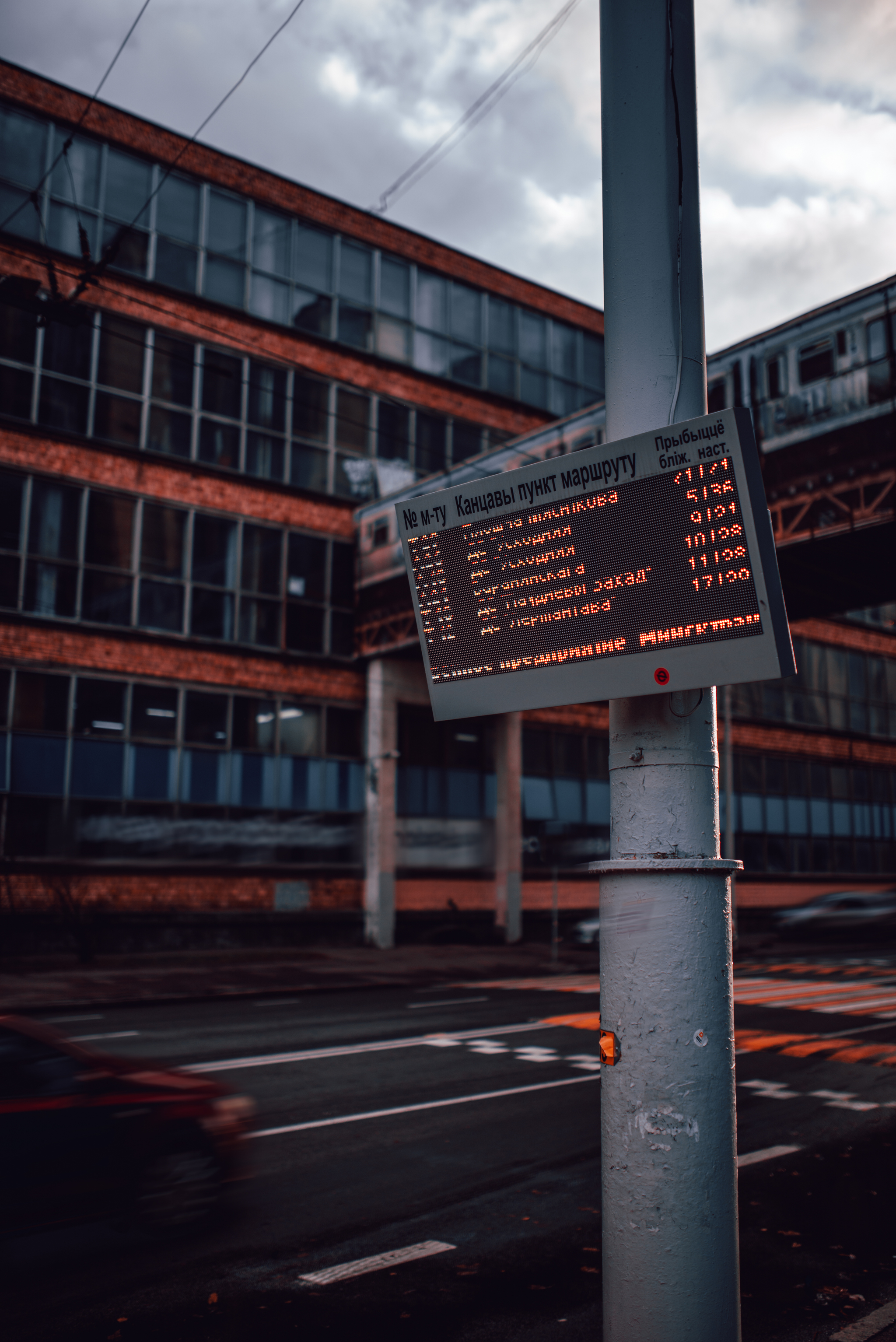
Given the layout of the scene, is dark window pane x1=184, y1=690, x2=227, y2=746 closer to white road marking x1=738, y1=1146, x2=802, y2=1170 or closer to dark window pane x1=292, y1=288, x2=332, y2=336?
dark window pane x1=292, y1=288, x2=332, y2=336

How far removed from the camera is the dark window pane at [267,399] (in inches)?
1198

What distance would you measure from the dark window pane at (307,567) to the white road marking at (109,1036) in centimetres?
1822

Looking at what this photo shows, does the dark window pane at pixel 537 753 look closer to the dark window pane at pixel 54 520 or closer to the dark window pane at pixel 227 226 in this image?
the dark window pane at pixel 54 520

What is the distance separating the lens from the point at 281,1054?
1194 centimetres

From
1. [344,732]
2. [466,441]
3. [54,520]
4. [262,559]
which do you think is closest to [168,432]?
[54,520]

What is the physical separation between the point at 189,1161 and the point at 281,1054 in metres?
5.89

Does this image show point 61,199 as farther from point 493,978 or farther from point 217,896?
point 493,978

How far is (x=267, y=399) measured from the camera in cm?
3083

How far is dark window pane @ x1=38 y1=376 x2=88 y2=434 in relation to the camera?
1053 inches

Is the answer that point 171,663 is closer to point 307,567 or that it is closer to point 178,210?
point 307,567

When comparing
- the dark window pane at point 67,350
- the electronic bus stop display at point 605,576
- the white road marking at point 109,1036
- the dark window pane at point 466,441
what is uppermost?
the dark window pane at point 466,441

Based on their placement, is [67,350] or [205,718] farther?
[205,718]

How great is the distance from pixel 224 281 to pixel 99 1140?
28271 millimetres

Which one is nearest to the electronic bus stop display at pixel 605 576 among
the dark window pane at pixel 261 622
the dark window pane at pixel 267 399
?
the dark window pane at pixel 261 622
